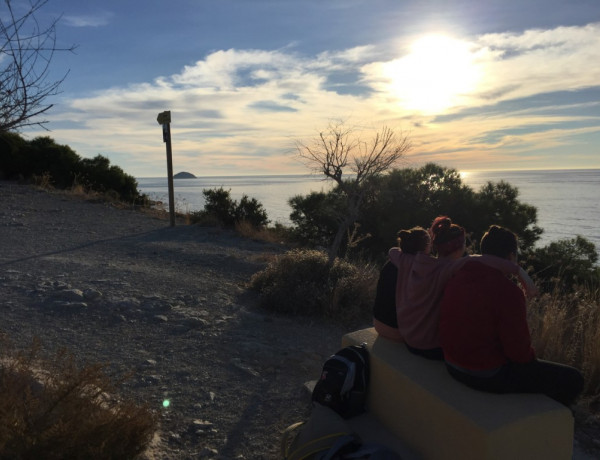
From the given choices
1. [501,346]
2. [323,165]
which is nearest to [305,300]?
[323,165]

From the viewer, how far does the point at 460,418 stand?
2.42m

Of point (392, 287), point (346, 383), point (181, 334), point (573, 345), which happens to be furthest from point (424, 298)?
point (181, 334)

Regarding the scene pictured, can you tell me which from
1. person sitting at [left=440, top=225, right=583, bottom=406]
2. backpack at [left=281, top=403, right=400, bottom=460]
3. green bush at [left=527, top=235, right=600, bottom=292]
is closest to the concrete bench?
person sitting at [left=440, top=225, right=583, bottom=406]

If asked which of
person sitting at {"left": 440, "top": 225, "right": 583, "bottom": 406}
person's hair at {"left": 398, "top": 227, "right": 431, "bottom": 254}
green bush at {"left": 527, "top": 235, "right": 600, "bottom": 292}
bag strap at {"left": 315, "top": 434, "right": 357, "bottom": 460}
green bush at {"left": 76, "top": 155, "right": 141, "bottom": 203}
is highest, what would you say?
green bush at {"left": 76, "top": 155, "right": 141, "bottom": 203}

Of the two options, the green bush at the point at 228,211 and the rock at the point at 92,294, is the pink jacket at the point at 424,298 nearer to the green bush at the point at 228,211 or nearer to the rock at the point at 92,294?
the rock at the point at 92,294

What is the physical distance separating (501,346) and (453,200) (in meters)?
10.7

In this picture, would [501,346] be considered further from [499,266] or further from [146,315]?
Result: [146,315]

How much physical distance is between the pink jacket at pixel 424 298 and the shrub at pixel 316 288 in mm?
2958

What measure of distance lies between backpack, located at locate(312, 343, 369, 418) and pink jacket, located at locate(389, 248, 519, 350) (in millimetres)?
370

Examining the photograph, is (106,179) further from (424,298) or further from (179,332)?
(424,298)

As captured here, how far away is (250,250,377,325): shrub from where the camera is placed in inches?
244

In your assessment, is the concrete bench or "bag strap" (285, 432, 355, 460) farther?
"bag strap" (285, 432, 355, 460)

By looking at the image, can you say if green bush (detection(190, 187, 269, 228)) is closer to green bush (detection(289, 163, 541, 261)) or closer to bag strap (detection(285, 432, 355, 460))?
green bush (detection(289, 163, 541, 261))

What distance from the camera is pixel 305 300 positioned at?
6.23 meters
